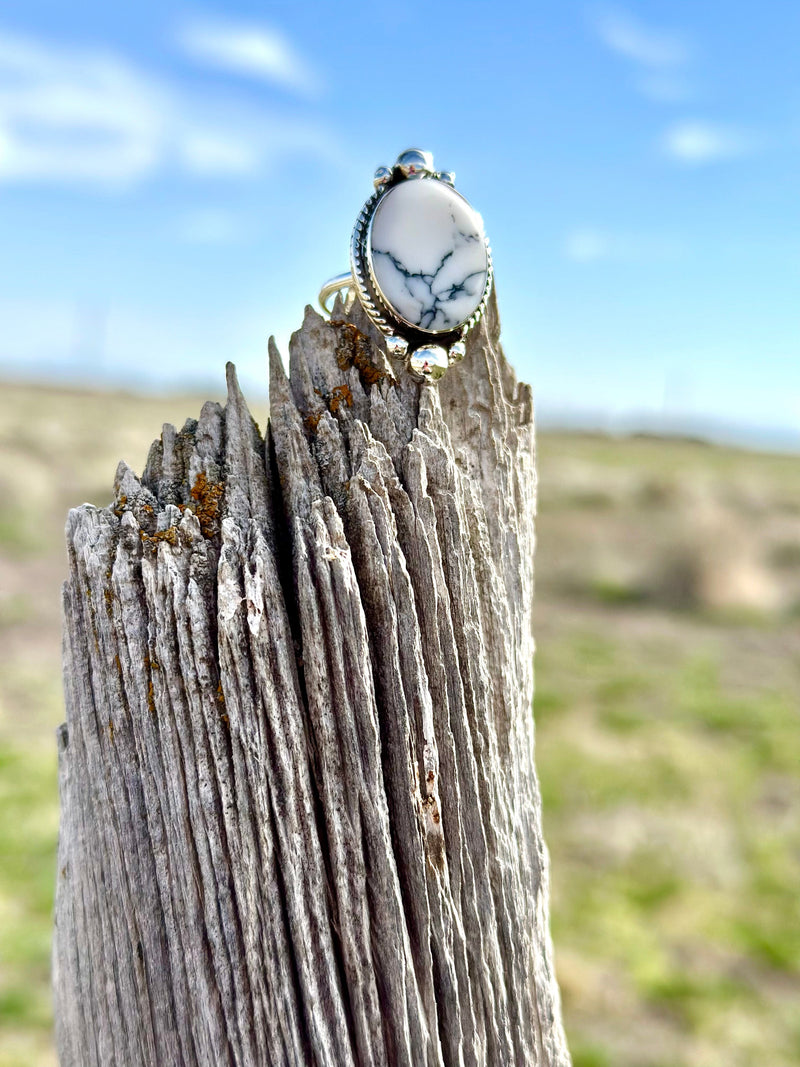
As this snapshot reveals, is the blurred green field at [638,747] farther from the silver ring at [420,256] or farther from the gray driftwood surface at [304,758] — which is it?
the silver ring at [420,256]

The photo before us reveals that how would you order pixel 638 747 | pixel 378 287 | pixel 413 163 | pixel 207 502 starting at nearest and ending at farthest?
pixel 207 502 < pixel 378 287 < pixel 413 163 < pixel 638 747

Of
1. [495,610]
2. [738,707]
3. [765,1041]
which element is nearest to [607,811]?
[765,1041]

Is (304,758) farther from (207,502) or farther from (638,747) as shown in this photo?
(638,747)

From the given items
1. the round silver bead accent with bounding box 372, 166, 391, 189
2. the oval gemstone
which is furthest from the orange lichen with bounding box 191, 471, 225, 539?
the round silver bead accent with bounding box 372, 166, 391, 189

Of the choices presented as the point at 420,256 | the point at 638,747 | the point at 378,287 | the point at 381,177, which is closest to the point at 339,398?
the point at 378,287

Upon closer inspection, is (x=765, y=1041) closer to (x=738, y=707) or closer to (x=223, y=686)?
(x=223, y=686)

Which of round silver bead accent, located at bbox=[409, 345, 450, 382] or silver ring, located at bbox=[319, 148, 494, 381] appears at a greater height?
silver ring, located at bbox=[319, 148, 494, 381]

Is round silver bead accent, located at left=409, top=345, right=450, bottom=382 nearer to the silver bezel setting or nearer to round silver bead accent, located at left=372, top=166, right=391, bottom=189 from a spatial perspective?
the silver bezel setting
